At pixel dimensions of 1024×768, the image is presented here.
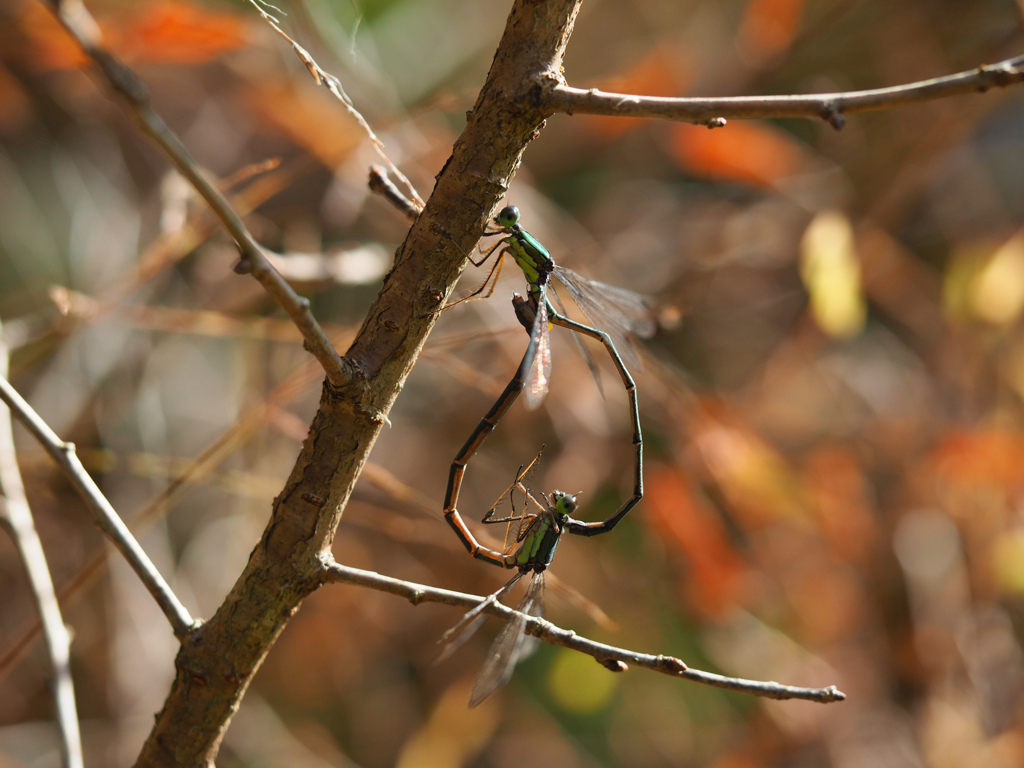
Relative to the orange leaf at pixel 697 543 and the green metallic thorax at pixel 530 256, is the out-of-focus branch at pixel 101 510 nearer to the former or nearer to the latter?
the green metallic thorax at pixel 530 256

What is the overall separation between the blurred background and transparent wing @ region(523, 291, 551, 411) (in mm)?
902

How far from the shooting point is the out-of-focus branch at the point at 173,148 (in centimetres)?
46

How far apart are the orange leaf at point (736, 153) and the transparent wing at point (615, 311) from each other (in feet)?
4.75

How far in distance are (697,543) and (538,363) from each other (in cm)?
167

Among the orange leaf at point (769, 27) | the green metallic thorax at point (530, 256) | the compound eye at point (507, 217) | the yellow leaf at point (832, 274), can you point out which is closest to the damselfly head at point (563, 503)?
the green metallic thorax at point (530, 256)

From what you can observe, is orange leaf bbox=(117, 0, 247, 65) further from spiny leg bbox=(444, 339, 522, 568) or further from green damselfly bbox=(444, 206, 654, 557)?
spiny leg bbox=(444, 339, 522, 568)

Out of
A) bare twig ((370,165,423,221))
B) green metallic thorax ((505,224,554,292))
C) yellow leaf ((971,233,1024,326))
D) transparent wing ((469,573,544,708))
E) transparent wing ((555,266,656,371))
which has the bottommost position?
transparent wing ((469,573,544,708))

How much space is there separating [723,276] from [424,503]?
253 cm

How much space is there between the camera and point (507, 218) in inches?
45.3

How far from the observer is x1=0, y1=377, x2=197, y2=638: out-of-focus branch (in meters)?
0.81

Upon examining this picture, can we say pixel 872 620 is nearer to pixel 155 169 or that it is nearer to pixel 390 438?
pixel 390 438

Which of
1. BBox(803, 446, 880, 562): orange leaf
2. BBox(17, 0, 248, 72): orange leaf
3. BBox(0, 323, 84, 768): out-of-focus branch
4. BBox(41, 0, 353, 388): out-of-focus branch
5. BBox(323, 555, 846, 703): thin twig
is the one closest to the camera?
BBox(41, 0, 353, 388): out-of-focus branch

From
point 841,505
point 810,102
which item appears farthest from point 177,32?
point 841,505

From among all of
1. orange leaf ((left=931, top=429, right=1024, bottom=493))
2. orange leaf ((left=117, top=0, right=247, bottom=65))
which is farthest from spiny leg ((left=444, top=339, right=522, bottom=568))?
orange leaf ((left=931, top=429, right=1024, bottom=493))
